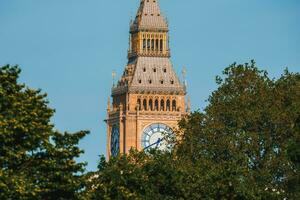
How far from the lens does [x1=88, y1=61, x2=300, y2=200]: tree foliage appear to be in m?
143

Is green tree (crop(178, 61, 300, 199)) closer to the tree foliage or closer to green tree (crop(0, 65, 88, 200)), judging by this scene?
the tree foliage

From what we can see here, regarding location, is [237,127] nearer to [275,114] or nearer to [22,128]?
[275,114]

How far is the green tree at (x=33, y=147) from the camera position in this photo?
13125cm

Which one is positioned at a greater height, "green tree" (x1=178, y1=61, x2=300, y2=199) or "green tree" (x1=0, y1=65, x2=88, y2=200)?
"green tree" (x1=178, y1=61, x2=300, y2=199)

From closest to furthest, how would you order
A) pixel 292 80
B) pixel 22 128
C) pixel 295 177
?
pixel 22 128
pixel 295 177
pixel 292 80

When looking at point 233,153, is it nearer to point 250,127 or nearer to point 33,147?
point 250,127

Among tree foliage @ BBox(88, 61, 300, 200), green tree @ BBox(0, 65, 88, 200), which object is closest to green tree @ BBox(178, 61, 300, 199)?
tree foliage @ BBox(88, 61, 300, 200)

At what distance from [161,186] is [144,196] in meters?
2.58

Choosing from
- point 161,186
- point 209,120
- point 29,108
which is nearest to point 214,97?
point 209,120

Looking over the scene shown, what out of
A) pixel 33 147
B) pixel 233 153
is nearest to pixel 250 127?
pixel 233 153

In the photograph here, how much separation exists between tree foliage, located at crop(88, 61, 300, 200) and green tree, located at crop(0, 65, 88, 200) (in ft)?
21.6

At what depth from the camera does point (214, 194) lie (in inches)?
5620

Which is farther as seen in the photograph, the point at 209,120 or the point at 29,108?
the point at 209,120

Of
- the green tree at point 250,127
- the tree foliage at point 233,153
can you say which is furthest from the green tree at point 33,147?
the green tree at point 250,127
